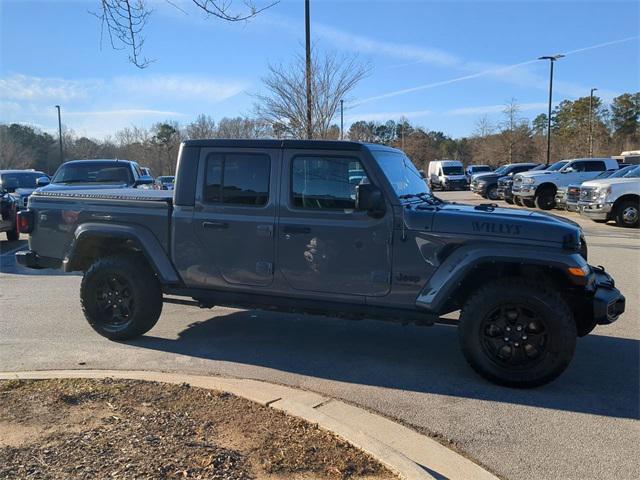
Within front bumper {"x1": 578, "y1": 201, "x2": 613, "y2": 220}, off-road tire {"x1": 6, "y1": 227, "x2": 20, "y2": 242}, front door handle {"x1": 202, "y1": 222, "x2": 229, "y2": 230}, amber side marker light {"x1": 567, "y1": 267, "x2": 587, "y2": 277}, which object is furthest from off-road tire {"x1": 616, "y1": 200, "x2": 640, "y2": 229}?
off-road tire {"x1": 6, "y1": 227, "x2": 20, "y2": 242}

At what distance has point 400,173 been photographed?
532 centimetres

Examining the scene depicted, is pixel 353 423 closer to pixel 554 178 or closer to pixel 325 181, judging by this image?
pixel 325 181

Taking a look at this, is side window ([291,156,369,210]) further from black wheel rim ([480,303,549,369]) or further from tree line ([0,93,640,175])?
tree line ([0,93,640,175])

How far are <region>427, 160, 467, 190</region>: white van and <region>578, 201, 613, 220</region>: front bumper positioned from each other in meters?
24.9

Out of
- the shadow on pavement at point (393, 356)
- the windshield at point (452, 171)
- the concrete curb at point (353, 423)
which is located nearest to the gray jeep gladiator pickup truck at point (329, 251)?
the shadow on pavement at point (393, 356)

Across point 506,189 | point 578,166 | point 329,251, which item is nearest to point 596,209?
point 578,166

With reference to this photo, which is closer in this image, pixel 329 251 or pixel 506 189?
pixel 329 251

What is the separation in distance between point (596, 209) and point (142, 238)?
1455cm

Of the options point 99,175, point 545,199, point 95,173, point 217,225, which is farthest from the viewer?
point 545,199

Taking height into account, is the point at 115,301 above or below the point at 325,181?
below

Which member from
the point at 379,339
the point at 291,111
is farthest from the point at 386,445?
the point at 291,111

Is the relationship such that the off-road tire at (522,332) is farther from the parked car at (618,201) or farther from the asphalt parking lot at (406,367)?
the parked car at (618,201)

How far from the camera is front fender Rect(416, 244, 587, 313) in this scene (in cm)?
439

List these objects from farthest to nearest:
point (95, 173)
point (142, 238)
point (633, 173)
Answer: point (633, 173) → point (95, 173) → point (142, 238)
